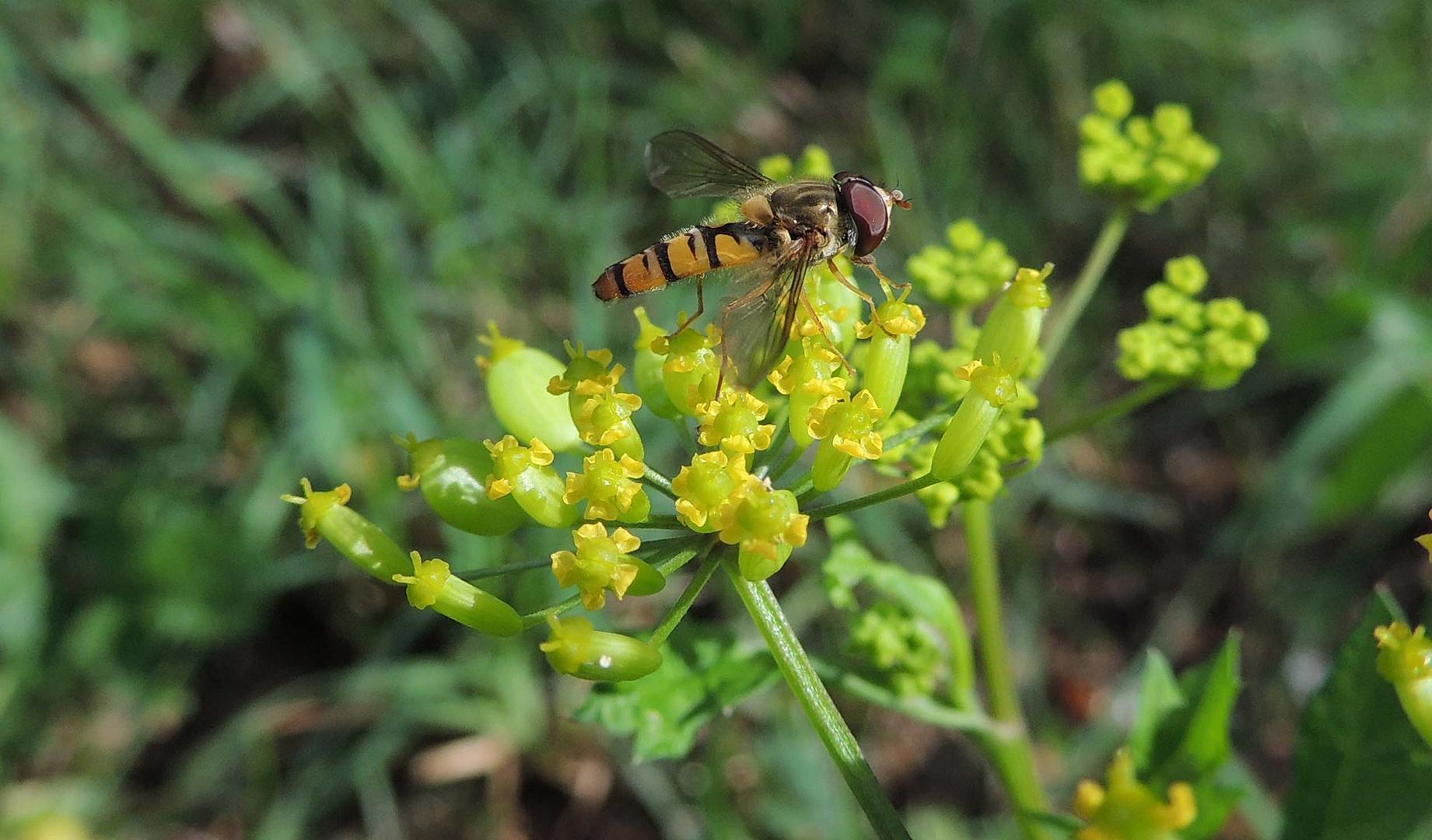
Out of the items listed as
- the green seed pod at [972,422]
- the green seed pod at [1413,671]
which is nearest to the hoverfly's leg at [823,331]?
the green seed pod at [972,422]

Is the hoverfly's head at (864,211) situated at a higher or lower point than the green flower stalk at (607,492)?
higher

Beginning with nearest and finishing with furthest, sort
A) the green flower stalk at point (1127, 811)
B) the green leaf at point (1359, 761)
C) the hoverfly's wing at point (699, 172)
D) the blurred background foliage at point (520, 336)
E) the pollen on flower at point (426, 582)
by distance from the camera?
the green flower stalk at point (1127, 811) < the pollen on flower at point (426, 582) < the green leaf at point (1359, 761) < the hoverfly's wing at point (699, 172) < the blurred background foliage at point (520, 336)

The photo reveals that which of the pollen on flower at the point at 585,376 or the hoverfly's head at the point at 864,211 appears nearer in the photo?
the pollen on flower at the point at 585,376

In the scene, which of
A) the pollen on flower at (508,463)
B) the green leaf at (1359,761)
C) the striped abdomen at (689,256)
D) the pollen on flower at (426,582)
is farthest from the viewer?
the striped abdomen at (689,256)

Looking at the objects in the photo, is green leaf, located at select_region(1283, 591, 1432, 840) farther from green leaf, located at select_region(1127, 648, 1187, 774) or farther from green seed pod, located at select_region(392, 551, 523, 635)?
green seed pod, located at select_region(392, 551, 523, 635)

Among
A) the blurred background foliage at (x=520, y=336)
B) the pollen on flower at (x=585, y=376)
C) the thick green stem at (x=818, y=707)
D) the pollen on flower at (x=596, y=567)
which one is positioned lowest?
the blurred background foliage at (x=520, y=336)

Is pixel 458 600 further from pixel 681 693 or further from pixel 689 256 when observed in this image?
pixel 689 256

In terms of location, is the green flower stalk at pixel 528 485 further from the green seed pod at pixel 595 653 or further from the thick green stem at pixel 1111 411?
the thick green stem at pixel 1111 411
